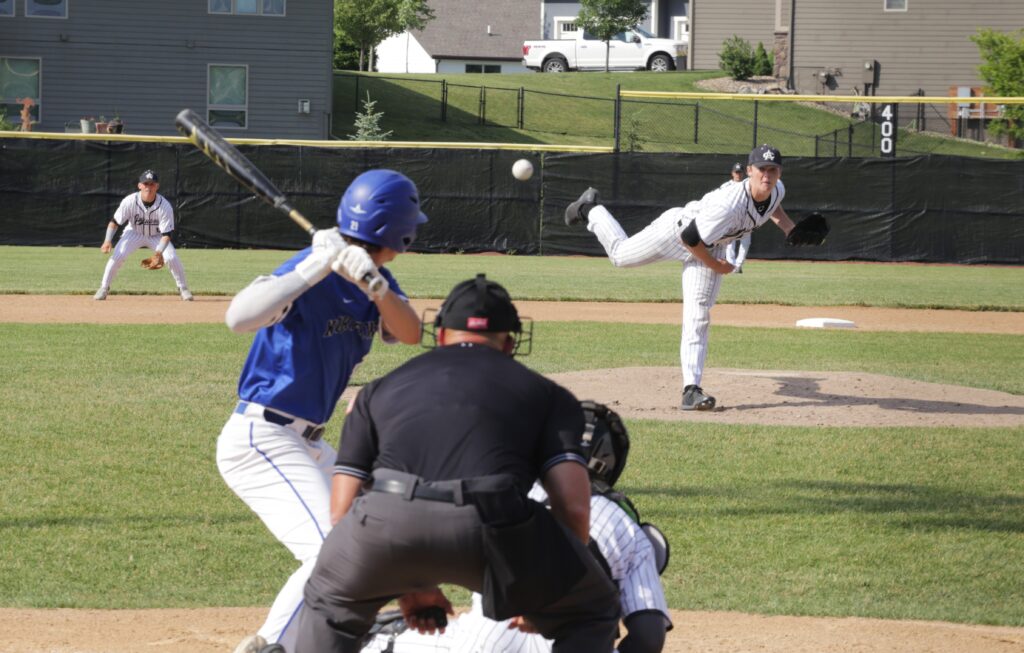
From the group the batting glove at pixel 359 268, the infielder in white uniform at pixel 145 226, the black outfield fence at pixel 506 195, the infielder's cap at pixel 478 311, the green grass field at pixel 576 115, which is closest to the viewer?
the infielder's cap at pixel 478 311

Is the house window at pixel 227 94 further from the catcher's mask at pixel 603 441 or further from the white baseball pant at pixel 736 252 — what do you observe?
the catcher's mask at pixel 603 441

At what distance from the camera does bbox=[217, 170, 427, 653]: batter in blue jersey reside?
4.12 metres

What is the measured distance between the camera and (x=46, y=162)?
26625 mm

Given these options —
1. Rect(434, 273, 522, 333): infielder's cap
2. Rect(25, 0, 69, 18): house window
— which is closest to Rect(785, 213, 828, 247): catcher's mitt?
Rect(434, 273, 522, 333): infielder's cap

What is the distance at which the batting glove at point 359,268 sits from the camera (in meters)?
4.00

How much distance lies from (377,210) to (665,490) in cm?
410

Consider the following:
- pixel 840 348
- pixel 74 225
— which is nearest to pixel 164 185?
pixel 74 225

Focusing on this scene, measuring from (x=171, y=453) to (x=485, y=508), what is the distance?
587 centimetres

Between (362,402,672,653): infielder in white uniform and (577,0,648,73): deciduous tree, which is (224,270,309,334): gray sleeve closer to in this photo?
(362,402,672,653): infielder in white uniform

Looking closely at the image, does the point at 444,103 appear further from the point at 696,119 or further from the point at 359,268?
the point at 359,268

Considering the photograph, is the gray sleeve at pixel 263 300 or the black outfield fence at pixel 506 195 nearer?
the gray sleeve at pixel 263 300

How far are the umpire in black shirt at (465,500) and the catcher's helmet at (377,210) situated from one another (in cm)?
78

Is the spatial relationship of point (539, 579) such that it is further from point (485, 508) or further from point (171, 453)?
point (171, 453)

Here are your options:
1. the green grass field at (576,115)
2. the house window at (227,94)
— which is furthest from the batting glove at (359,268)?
the green grass field at (576,115)
